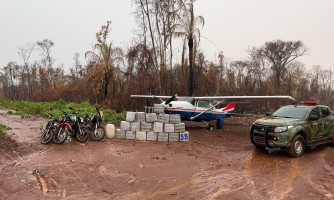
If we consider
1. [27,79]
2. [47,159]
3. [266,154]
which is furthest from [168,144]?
[27,79]

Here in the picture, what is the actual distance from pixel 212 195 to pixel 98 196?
219 centimetres

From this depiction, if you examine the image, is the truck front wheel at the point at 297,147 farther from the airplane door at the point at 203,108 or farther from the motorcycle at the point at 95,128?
the motorcycle at the point at 95,128

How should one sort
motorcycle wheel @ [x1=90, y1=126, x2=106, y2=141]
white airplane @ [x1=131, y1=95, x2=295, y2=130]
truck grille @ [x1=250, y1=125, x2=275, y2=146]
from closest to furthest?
truck grille @ [x1=250, y1=125, x2=275, y2=146]
motorcycle wheel @ [x1=90, y1=126, x2=106, y2=141]
white airplane @ [x1=131, y1=95, x2=295, y2=130]

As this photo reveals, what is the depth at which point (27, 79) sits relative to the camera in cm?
3616

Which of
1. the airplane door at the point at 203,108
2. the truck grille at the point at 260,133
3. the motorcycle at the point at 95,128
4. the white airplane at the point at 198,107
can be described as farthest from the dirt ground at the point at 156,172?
the airplane door at the point at 203,108

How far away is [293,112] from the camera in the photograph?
8.54 m

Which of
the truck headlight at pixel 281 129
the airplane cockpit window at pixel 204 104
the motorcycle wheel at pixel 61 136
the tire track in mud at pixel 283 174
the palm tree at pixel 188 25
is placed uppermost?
the palm tree at pixel 188 25

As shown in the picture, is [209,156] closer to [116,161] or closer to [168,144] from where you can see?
[168,144]

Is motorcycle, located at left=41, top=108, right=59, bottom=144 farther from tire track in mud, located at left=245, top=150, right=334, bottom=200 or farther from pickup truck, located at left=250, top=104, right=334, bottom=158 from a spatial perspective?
pickup truck, located at left=250, top=104, right=334, bottom=158

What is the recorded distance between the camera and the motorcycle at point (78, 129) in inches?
360

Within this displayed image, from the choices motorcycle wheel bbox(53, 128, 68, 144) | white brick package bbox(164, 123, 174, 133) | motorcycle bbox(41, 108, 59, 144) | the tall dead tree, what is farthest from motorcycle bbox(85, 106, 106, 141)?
the tall dead tree

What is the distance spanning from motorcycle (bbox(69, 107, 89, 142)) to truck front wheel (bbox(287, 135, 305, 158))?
7151 mm

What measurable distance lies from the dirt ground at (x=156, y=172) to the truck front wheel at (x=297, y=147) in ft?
0.78

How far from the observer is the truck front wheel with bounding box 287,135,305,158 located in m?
7.39
